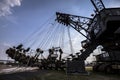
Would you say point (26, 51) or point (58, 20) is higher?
point (58, 20)

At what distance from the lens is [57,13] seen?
116 ft

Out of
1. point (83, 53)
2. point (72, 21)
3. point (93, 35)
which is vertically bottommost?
point (83, 53)

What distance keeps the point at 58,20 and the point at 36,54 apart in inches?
358

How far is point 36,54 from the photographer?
37781 mm

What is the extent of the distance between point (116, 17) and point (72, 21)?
31.2 ft

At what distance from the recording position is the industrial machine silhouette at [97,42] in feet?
87.9

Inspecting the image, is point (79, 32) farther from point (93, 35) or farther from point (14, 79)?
point (14, 79)

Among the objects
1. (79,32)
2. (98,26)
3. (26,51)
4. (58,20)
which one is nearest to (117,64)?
(98,26)

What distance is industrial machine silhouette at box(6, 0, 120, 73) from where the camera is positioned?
2679cm

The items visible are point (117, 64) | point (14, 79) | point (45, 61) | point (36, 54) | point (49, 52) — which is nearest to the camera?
point (14, 79)

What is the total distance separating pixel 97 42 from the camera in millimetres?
34188

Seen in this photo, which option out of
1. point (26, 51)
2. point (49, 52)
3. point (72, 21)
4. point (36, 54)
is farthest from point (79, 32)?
point (26, 51)

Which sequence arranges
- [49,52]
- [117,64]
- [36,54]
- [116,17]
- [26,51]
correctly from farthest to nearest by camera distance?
[26,51] < [36,54] < [49,52] < [116,17] < [117,64]

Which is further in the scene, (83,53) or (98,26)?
(98,26)
